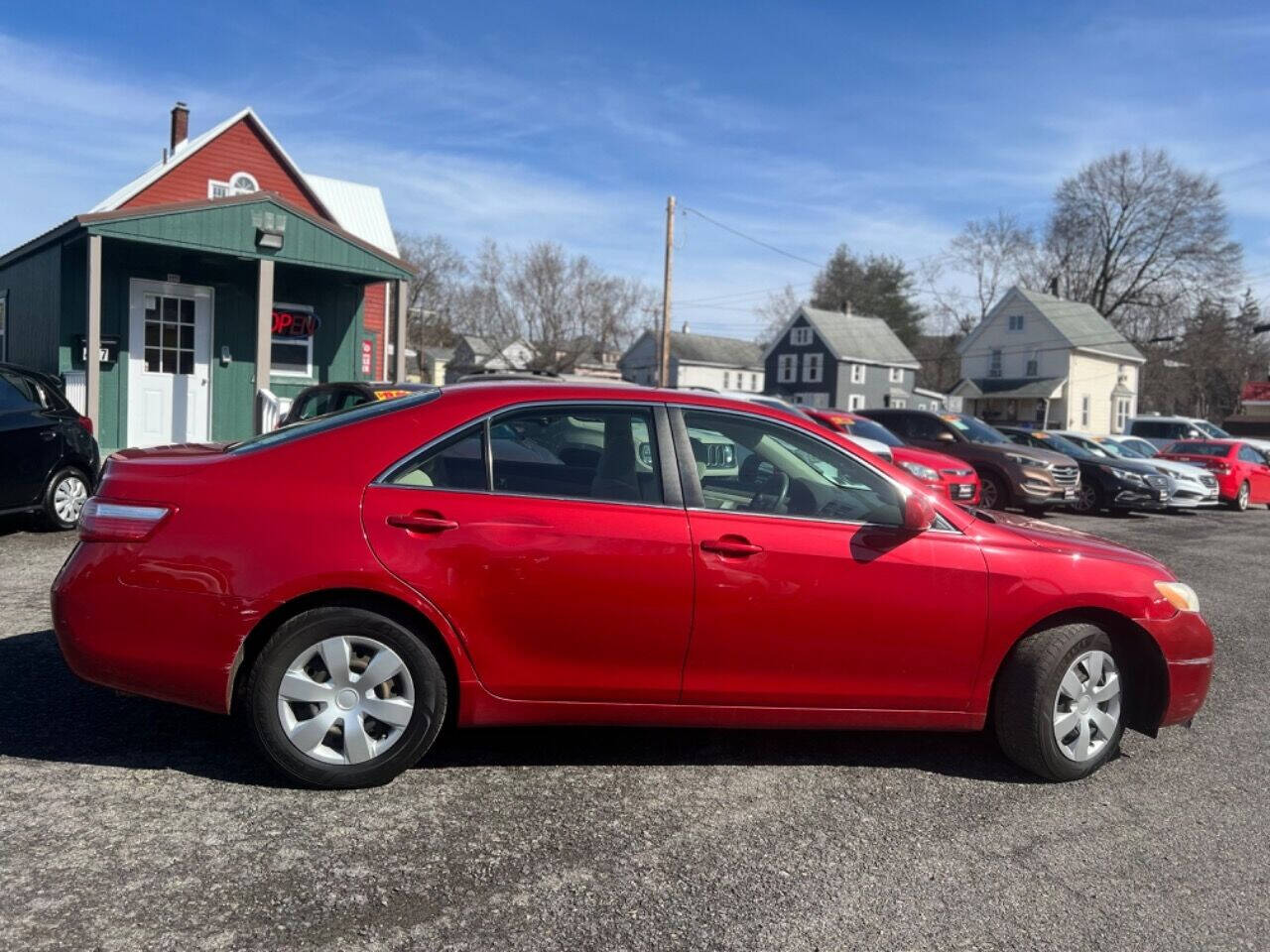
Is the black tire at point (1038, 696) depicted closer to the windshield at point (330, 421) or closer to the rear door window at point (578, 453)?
the rear door window at point (578, 453)

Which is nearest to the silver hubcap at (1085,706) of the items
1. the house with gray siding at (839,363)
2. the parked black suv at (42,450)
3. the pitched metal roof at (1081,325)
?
the parked black suv at (42,450)

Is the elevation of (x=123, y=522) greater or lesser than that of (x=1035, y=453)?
lesser

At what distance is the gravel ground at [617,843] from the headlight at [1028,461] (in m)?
9.91

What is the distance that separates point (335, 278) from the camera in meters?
15.5

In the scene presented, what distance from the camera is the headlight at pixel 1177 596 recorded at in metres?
4.18

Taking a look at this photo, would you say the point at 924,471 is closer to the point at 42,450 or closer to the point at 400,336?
the point at 400,336

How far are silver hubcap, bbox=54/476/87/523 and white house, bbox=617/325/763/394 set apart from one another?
61548mm

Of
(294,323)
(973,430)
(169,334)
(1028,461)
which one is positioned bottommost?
(1028,461)

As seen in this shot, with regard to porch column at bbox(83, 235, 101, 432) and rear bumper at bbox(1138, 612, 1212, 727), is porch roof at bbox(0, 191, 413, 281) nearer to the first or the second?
porch column at bbox(83, 235, 101, 432)

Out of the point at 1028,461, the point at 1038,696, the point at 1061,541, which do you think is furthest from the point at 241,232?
the point at 1038,696

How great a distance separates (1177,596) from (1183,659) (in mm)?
266

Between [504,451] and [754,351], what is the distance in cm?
7731

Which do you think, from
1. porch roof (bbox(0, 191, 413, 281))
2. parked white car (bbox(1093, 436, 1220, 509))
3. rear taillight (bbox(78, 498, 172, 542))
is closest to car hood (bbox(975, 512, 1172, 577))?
rear taillight (bbox(78, 498, 172, 542))

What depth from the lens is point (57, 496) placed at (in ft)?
27.6
